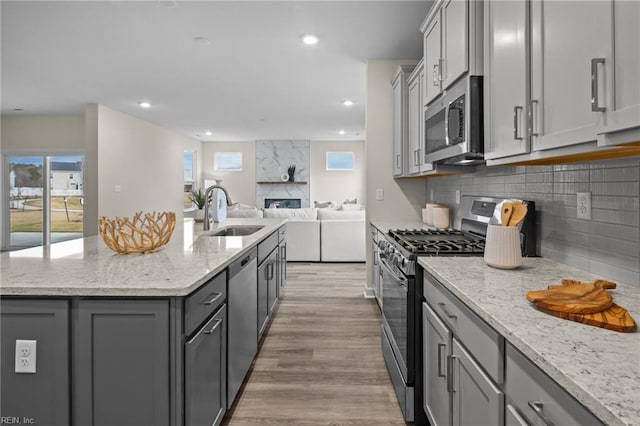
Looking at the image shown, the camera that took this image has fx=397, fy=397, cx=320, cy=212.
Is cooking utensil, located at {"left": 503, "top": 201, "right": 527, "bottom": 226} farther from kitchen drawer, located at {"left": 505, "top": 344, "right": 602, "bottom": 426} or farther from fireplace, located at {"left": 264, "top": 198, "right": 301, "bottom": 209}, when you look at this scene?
fireplace, located at {"left": 264, "top": 198, "right": 301, "bottom": 209}

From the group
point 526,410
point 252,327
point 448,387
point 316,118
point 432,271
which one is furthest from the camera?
point 316,118

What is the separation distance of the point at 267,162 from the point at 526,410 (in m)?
10.5

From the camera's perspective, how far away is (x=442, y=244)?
2.18 m

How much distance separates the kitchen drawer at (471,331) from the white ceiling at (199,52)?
244cm

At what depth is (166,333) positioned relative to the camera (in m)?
1.37

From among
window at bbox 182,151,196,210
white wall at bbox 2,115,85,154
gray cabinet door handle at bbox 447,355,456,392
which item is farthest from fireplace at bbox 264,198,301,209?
gray cabinet door handle at bbox 447,355,456,392

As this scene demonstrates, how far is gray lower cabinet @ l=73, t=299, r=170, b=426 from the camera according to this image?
1367mm

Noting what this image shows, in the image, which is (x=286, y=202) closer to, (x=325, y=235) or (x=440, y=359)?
(x=325, y=235)

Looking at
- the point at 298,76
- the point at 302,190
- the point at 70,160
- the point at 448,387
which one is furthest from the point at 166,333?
the point at 302,190

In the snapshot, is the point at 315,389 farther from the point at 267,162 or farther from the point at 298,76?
the point at 267,162

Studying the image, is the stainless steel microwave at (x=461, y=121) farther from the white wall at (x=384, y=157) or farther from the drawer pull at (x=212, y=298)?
the white wall at (x=384, y=157)

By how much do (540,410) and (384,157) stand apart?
11.9 ft

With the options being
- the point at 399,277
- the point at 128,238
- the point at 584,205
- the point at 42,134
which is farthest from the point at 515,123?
the point at 42,134

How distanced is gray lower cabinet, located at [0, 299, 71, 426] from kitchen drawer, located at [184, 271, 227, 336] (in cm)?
40
